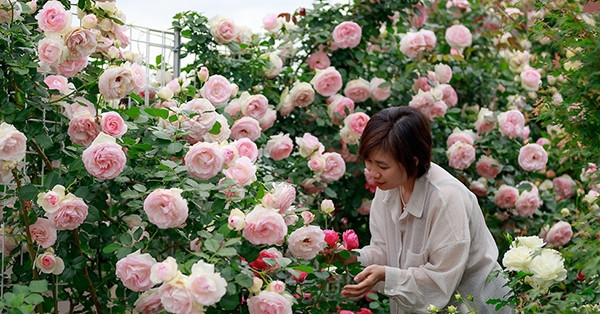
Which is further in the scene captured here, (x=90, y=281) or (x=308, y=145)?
(x=308, y=145)

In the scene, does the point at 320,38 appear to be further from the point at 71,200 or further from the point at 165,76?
the point at 71,200

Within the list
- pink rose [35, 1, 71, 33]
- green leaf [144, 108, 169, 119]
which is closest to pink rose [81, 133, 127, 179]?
green leaf [144, 108, 169, 119]

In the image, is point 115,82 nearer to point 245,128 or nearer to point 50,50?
point 50,50

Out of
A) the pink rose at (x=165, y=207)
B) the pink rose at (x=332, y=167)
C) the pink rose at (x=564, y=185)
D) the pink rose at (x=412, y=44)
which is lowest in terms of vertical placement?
the pink rose at (x=564, y=185)

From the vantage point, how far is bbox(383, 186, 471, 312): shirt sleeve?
237 centimetres

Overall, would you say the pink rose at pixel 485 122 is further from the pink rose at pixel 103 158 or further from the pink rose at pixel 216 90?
the pink rose at pixel 103 158

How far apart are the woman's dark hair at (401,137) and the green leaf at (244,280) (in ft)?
1.92

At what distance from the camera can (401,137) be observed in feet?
7.68

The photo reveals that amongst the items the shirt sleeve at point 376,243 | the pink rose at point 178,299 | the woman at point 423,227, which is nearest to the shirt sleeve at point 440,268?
the woman at point 423,227

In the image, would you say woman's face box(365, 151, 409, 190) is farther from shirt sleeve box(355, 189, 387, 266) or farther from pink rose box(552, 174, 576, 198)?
pink rose box(552, 174, 576, 198)

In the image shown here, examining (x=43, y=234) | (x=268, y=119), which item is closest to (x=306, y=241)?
(x=43, y=234)

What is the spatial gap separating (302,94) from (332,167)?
0.36 meters

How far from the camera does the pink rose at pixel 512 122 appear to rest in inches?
146

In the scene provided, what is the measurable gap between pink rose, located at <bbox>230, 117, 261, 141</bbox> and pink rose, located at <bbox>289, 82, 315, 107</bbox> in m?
0.52
